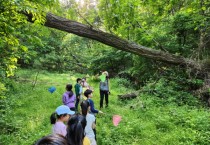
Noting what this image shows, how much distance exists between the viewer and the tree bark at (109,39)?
24.6 ft

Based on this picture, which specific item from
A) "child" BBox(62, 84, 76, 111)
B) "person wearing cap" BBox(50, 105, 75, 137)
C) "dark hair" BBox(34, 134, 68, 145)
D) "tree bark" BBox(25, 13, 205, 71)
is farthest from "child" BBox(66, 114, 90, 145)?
"tree bark" BBox(25, 13, 205, 71)

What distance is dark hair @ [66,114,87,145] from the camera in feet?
9.62

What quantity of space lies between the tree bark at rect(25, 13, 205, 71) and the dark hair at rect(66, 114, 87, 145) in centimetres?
445

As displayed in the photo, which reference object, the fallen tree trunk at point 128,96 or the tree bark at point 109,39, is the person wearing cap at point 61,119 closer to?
the tree bark at point 109,39

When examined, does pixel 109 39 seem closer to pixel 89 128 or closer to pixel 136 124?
pixel 136 124

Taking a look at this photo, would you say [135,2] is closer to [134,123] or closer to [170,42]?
[134,123]

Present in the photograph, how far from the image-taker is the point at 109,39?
834 centimetres

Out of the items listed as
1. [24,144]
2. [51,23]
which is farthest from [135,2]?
[24,144]

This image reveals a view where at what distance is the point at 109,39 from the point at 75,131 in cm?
567

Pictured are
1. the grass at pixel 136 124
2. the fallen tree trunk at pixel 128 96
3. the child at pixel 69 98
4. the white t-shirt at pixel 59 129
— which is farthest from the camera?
the fallen tree trunk at pixel 128 96

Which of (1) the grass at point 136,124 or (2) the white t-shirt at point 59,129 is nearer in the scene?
(2) the white t-shirt at point 59,129

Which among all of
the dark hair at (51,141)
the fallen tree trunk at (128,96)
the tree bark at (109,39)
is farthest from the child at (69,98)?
the dark hair at (51,141)

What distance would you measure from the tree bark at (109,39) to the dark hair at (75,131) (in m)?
4.45

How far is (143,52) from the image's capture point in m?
8.98
